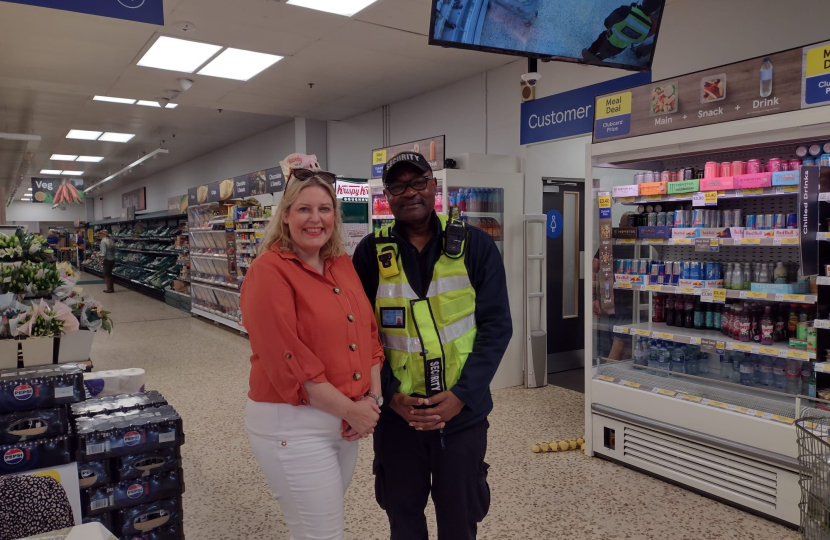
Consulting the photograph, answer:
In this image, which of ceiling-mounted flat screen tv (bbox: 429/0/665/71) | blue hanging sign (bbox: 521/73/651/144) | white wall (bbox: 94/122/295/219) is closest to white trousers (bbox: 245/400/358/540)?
ceiling-mounted flat screen tv (bbox: 429/0/665/71)

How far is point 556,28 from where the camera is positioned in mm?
2846

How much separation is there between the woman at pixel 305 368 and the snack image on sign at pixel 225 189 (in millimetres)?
8860

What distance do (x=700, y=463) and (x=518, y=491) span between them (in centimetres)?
114

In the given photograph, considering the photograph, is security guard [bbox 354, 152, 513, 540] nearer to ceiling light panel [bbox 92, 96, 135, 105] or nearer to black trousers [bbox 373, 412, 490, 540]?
black trousers [bbox 373, 412, 490, 540]

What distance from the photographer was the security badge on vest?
1.94 m

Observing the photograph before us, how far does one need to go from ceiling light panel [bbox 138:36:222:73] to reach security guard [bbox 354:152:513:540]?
5.21 metres

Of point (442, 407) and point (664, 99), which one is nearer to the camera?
point (442, 407)

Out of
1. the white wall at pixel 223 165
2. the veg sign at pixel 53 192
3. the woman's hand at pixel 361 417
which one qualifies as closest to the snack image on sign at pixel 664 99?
the woman's hand at pixel 361 417

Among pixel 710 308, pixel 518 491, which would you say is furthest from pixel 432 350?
pixel 710 308

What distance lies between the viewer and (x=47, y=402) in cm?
236

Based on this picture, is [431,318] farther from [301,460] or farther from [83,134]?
[83,134]

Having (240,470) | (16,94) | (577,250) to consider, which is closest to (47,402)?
(240,470)

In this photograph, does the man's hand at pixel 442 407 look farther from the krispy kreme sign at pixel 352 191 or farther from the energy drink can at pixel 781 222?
the krispy kreme sign at pixel 352 191

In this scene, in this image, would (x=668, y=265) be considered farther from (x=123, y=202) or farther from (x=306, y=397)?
(x=123, y=202)
